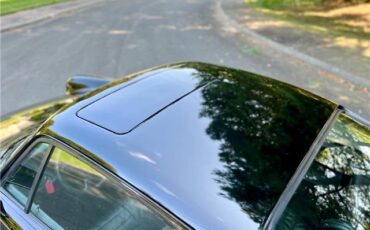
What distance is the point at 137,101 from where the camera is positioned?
2406mm

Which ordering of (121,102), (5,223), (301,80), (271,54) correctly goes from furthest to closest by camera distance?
(271,54) → (301,80) → (5,223) → (121,102)

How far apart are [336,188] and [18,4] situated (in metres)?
14.6

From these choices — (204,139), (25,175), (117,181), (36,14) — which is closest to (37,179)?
(25,175)

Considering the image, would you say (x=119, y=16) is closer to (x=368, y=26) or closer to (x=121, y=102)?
(x=368, y=26)

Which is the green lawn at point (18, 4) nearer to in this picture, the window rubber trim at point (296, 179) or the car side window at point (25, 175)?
the car side window at point (25, 175)

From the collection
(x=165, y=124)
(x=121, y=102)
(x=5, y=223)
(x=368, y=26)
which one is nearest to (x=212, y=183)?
(x=165, y=124)

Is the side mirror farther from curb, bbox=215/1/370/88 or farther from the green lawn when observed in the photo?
the green lawn

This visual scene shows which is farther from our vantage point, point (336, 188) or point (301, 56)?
point (301, 56)

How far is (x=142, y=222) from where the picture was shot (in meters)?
2.10

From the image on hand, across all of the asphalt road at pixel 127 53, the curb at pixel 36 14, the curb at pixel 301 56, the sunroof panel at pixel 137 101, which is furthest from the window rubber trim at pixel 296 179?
the curb at pixel 36 14

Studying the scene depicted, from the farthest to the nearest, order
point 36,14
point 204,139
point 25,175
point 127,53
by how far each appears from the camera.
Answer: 1. point 36,14
2. point 127,53
3. point 25,175
4. point 204,139

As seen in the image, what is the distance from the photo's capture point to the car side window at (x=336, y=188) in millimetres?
1890

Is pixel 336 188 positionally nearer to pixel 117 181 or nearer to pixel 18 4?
pixel 117 181

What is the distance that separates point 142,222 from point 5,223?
105cm
